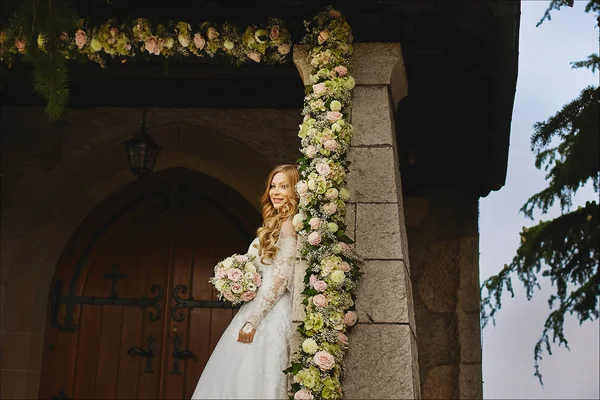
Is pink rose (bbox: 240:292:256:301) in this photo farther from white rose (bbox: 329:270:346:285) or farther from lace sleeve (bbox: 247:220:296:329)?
white rose (bbox: 329:270:346:285)

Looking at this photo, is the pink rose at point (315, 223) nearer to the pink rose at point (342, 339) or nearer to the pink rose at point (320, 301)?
the pink rose at point (320, 301)

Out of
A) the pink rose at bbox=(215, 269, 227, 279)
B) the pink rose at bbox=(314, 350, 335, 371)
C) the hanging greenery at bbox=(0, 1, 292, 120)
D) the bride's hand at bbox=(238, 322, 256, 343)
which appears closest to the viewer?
the pink rose at bbox=(314, 350, 335, 371)

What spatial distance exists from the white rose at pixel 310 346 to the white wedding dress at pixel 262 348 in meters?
0.30

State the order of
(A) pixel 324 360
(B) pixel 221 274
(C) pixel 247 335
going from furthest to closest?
(B) pixel 221 274 → (C) pixel 247 335 → (A) pixel 324 360

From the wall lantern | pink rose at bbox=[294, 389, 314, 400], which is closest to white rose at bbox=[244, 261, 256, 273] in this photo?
pink rose at bbox=[294, 389, 314, 400]

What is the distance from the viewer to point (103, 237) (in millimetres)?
6605

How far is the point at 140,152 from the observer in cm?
615

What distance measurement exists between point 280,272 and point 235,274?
0.72ft

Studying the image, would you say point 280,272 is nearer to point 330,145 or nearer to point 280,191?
point 280,191

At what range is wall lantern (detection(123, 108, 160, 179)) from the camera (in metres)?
6.15

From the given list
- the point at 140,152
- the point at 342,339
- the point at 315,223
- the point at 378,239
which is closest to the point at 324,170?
the point at 315,223

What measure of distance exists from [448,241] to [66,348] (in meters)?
2.99

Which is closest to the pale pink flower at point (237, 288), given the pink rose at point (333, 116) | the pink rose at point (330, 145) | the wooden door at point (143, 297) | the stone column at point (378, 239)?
the stone column at point (378, 239)

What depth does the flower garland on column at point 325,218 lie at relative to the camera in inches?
146
